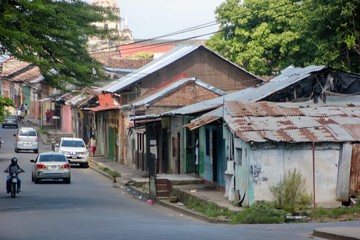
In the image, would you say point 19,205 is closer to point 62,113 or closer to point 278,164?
point 278,164

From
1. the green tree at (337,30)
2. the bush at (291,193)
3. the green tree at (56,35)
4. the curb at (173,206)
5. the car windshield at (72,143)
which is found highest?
the green tree at (337,30)

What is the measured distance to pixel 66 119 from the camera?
9025cm

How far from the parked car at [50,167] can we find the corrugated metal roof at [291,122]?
14.1 metres

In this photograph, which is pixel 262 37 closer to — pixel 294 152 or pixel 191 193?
pixel 191 193

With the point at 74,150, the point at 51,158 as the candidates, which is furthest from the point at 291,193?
the point at 74,150

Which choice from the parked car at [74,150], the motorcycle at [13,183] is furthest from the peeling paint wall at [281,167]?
the parked car at [74,150]

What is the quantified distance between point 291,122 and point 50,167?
1649cm

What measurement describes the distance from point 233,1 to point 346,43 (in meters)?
34.3

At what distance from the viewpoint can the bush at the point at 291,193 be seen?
26531 mm

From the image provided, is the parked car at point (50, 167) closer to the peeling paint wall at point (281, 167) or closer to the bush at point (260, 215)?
the peeling paint wall at point (281, 167)

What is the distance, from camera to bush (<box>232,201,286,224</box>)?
80.4 feet

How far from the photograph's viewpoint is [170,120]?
4441 centimetres

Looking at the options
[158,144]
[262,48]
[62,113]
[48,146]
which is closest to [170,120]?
[158,144]

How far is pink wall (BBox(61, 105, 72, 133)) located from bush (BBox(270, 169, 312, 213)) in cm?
6225
